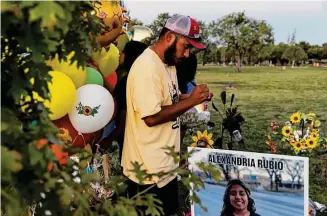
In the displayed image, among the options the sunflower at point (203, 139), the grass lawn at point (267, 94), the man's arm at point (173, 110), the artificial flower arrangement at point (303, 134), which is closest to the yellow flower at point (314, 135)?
the artificial flower arrangement at point (303, 134)

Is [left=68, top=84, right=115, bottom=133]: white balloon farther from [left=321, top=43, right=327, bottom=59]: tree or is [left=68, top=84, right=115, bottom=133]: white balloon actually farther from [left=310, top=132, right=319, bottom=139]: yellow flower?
[left=321, top=43, right=327, bottom=59]: tree

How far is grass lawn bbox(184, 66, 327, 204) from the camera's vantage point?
12.3ft

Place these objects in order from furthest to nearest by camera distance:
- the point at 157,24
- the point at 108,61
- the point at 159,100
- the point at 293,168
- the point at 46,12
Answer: the point at 157,24, the point at 108,61, the point at 293,168, the point at 159,100, the point at 46,12

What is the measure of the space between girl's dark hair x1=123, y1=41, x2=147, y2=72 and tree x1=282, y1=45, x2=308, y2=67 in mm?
1074

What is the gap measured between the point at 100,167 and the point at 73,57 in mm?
2369

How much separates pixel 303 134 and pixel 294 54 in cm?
70

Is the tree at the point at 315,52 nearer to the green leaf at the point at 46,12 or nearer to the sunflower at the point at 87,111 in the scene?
the sunflower at the point at 87,111

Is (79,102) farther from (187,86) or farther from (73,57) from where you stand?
(73,57)

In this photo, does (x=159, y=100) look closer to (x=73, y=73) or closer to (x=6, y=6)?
(x=73, y=73)

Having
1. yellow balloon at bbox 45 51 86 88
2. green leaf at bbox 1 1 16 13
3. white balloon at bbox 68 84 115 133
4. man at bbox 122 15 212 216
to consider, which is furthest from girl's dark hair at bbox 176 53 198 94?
green leaf at bbox 1 1 16 13

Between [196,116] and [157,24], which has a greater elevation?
[157,24]

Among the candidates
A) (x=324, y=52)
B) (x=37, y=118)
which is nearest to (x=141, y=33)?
(x=324, y=52)

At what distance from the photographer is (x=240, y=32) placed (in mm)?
3723

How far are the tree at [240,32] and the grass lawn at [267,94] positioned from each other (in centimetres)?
19
